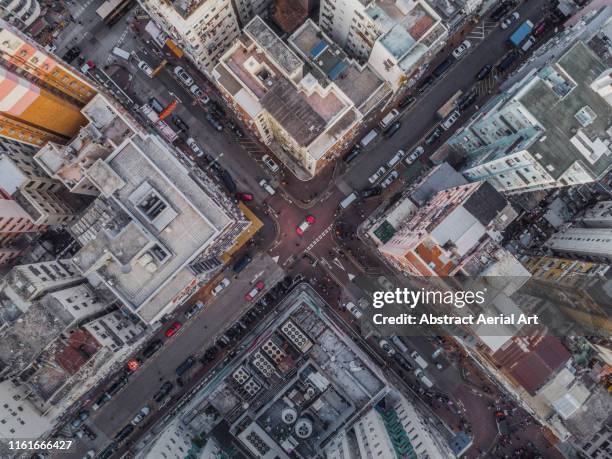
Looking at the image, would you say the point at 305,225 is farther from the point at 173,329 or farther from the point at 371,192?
the point at 173,329

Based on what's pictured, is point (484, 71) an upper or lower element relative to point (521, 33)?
lower

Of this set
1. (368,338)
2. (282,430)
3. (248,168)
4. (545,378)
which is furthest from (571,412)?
(248,168)

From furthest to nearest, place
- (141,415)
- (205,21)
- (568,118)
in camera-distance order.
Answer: (141,415) → (205,21) → (568,118)

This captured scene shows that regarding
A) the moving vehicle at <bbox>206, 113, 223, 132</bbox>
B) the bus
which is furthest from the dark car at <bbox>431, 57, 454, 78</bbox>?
the bus

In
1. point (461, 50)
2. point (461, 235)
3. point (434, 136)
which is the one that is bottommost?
point (461, 235)

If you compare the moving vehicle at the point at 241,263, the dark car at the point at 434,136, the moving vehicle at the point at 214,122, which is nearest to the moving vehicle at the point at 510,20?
the dark car at the point at 434,136

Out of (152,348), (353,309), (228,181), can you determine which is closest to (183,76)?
(228,181)

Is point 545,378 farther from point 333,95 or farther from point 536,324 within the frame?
point 333,95
